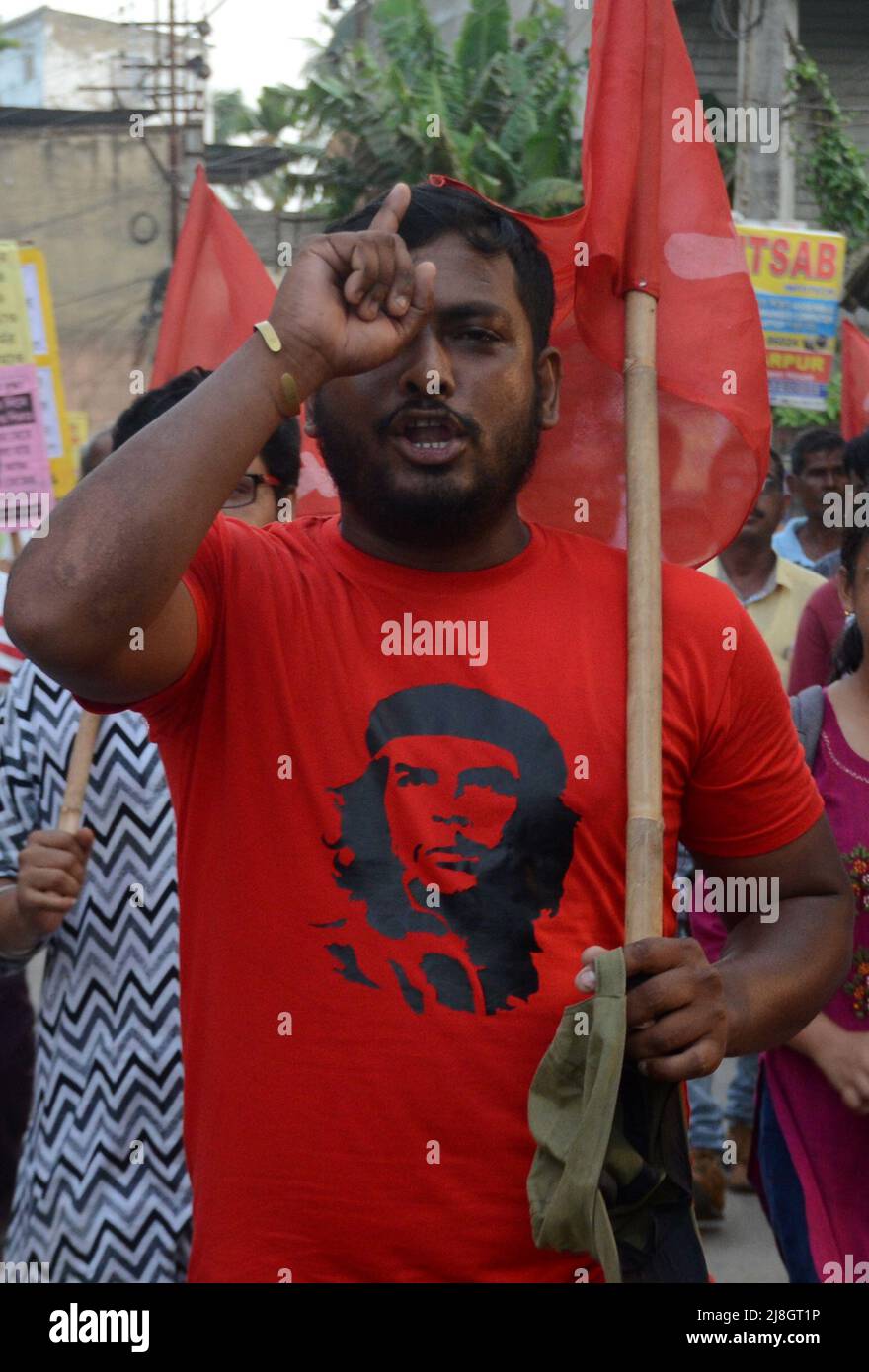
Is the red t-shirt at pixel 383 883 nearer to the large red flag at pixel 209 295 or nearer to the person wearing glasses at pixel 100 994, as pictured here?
the person wearing glasses at pixel 100 994

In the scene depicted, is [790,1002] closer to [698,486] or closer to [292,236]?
[698,486]

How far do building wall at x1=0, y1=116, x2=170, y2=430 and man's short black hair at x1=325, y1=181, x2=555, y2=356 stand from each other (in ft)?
70.9

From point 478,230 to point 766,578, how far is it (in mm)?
4186

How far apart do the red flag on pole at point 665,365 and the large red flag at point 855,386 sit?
2.41m

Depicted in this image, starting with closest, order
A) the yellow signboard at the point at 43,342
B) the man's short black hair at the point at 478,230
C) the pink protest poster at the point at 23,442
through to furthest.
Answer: the man's short black hair at the point at 478,230 → the pink protest poster at the point at 23,442 → the yellow signboard at the point at 43,342

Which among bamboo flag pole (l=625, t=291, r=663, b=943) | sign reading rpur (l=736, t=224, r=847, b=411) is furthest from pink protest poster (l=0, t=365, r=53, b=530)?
sign reading rpur (l=736, t=224, r=847, b=411)

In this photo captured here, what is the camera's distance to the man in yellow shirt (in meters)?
6.22

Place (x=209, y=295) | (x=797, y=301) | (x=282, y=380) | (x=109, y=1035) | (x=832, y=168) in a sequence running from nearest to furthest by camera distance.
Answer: (x=282, y=380), (x=109, y=1035), (x=209, y=295), (x=797, y=301), (x=832, y=168)

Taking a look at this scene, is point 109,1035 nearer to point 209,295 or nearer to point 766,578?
point 209,295

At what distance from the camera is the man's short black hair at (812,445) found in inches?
295

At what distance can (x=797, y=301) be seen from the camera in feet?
32.3

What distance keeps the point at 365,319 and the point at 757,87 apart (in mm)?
13472

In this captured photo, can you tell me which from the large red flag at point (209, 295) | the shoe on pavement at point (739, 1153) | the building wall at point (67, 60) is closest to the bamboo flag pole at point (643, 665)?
the large red flag at point (209, 295)

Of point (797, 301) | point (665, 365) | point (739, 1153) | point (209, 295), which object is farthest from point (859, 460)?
point (797, 301)
